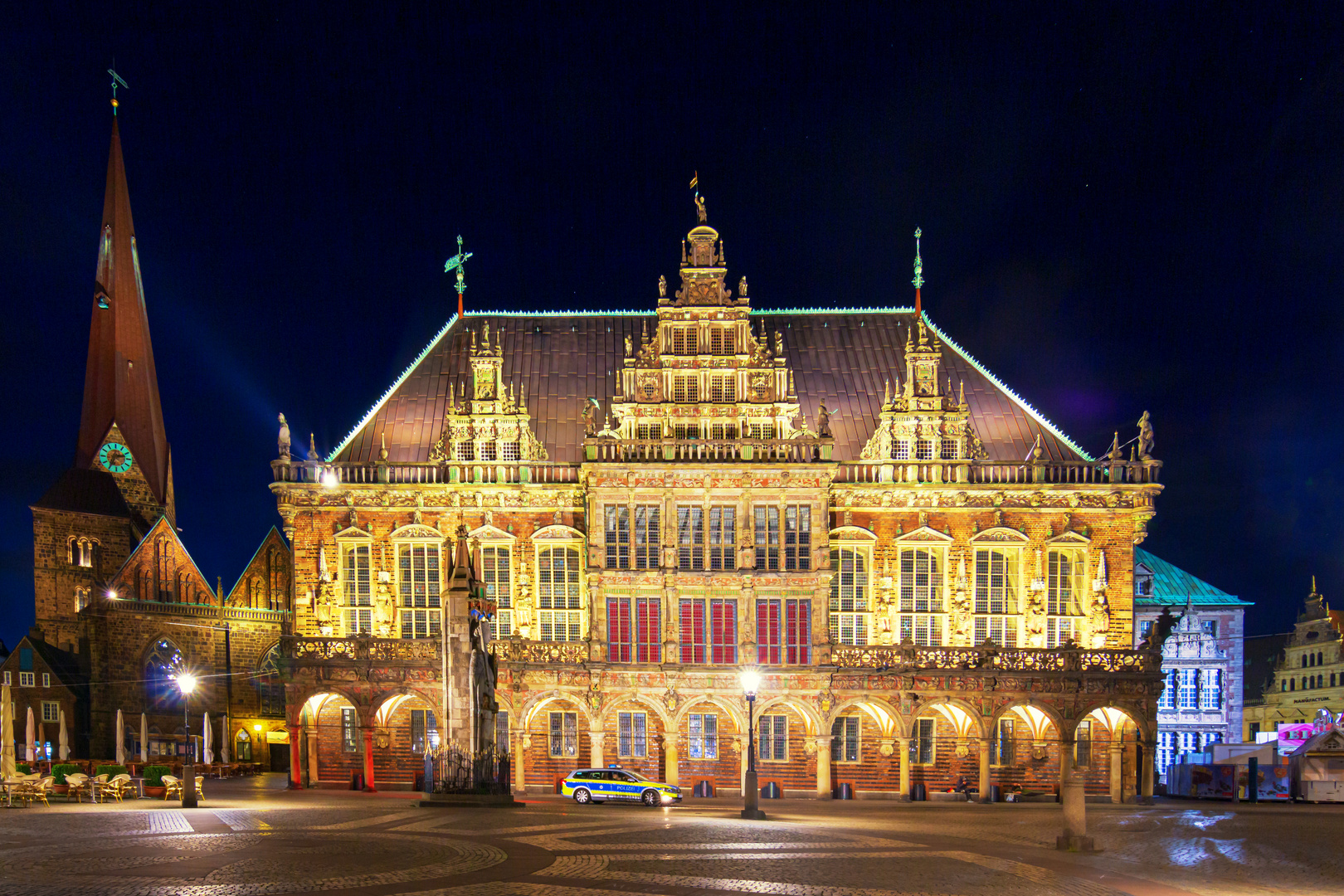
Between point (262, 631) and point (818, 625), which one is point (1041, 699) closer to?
point (818, 625)

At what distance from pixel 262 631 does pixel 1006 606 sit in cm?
3764

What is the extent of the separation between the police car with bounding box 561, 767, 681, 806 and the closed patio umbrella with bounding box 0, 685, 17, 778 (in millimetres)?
17517

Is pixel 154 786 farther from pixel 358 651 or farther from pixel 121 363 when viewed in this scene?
pixel 121 363

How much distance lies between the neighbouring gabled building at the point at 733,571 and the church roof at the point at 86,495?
59.1ft

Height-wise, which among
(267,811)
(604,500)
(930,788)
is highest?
(604,500)

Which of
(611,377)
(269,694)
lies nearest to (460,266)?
(611,377)

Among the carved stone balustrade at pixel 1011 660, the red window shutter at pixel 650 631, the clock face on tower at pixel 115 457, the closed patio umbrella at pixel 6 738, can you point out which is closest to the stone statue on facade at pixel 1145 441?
the carved stone balustrade at pixel 1011 660

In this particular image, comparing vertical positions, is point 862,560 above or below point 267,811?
above

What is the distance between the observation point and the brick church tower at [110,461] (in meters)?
56.8

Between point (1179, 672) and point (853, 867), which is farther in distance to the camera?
point (1179, 672)

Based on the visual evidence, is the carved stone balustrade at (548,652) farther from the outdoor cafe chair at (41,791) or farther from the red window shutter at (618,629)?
the outdoor cafe chair at (41,791)

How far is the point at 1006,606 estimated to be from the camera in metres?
46.0

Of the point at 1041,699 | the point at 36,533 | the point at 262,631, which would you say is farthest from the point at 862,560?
the point at 36,533

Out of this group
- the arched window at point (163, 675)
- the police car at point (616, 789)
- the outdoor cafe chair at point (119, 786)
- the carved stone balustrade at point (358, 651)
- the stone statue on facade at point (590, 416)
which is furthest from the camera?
the arched window at point (163, 675)
